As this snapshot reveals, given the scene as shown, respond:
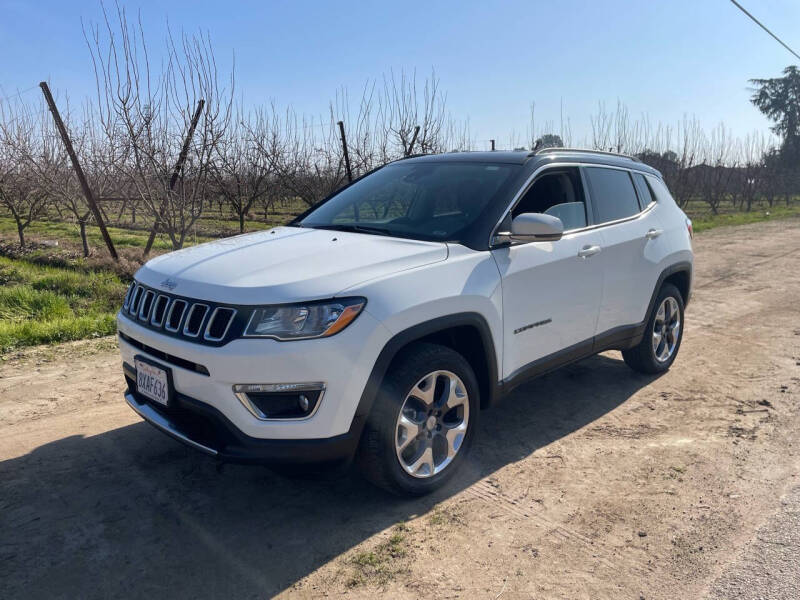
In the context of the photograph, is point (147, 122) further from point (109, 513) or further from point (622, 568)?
point (622, 568)

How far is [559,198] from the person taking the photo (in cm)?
403

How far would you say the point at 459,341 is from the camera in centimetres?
340

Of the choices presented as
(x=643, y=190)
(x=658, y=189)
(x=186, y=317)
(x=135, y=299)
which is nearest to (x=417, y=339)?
(x=186, y=317)

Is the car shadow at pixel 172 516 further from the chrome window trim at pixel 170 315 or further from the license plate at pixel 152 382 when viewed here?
the chrome window trim at pixel 170 315

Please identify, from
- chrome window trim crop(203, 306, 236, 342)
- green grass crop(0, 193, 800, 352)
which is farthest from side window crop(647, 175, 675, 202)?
chrome window trim crop(203, 306, 236, 342)

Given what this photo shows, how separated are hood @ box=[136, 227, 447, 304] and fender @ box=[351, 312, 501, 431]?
30 cm

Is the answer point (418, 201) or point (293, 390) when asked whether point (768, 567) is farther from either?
point (418, 201)

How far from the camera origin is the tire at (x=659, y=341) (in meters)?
4.88

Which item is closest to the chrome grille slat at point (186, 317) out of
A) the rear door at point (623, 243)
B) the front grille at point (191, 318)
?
the front grille at point (191, 318)

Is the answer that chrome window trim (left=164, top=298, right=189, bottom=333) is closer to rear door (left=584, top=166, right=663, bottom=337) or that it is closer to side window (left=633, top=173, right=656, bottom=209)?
rear door (left=584, top=166, right=663, bottom=337)

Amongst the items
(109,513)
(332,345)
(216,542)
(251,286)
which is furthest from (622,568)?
(109,513)

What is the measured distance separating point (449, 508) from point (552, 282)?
56.2 inches

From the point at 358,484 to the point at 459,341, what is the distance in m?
0.93

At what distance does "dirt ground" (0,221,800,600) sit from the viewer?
2553 mm
